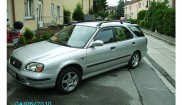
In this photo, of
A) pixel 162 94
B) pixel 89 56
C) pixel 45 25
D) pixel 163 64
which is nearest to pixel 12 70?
pixel 89 56

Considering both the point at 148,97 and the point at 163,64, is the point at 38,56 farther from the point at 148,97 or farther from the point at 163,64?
the point at 163,64

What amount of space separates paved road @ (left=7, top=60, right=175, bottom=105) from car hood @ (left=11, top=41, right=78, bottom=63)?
82cm

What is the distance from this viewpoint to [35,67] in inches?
179

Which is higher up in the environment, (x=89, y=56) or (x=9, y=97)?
(x=89, y=56)

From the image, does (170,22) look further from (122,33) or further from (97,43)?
(97,43)

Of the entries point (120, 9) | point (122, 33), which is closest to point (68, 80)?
point (122, 33)

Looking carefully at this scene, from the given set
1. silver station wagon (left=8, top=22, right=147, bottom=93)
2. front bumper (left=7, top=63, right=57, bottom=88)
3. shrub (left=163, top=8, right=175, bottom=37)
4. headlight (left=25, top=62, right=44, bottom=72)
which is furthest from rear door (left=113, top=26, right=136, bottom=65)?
shrub (left=163, top=8, right=175, bottom=37)

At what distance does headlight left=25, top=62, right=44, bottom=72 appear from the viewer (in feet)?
14.8

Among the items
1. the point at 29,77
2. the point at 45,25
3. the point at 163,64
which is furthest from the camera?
the point at 45,25

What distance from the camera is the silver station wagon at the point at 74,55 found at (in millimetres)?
4582

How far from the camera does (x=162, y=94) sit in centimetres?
521

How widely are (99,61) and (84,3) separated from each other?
33307 millimetres
